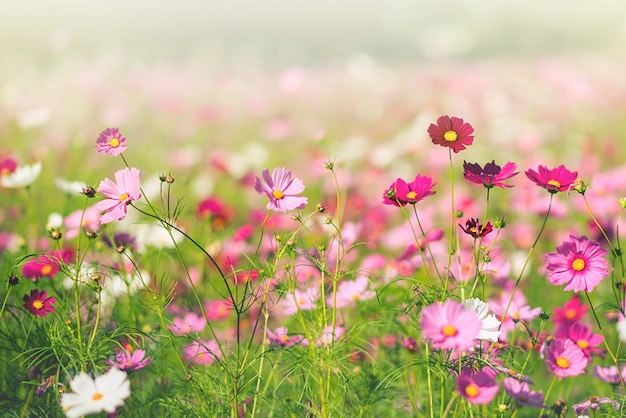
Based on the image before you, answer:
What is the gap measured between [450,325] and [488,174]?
285 mm

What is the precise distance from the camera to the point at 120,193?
1046 millimetres

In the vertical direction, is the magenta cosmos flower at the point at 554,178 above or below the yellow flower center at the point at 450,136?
below

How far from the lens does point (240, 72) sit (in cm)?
593

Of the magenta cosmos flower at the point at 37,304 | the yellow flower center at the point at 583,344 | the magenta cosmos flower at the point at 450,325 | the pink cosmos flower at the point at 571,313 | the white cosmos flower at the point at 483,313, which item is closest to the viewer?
the magenta cosmos flower at the point at 450,325

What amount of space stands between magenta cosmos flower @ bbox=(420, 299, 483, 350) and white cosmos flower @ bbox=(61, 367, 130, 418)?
41 centimetres

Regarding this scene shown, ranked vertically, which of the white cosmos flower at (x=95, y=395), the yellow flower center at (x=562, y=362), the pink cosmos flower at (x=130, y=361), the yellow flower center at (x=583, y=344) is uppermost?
the yellow flower center at (x=583, y=344)

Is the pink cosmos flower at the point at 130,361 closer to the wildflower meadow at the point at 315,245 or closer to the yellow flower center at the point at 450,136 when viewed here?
the wildflower meadow at the point at 315,245

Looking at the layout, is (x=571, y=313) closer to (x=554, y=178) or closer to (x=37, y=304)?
(x=554, y=178)

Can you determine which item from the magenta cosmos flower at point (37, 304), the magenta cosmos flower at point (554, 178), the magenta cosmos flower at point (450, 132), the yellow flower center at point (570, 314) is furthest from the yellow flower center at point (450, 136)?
the magenta cosmos flower at point (37, 304)

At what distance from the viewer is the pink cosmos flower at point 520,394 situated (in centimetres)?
98

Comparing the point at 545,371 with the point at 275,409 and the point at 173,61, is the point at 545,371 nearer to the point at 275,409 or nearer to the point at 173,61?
the point at 275,409

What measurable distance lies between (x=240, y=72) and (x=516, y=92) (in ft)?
7.86

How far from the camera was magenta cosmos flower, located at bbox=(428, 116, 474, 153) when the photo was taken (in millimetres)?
1054

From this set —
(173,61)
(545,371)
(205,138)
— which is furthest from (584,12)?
(545,371)
